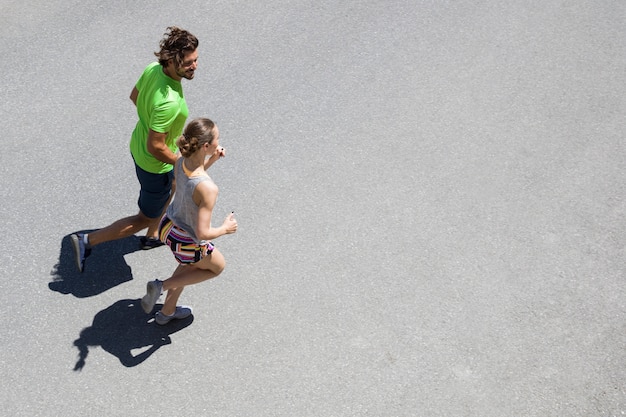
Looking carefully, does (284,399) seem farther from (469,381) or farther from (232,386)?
(469,381)

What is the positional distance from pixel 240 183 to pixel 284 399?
2.12 m

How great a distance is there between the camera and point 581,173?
22.9ft

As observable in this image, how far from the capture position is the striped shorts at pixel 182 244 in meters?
5.02

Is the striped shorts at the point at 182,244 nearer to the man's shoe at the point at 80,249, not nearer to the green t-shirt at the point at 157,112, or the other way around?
the green t-shirt at the point at 157,112

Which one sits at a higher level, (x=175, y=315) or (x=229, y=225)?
(x=229, y=225)

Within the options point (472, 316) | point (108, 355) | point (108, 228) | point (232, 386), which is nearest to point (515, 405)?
point (472, 316)

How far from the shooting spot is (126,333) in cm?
547

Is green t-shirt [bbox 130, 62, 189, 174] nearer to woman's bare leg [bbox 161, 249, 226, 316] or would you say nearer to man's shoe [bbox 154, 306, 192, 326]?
woman's bare leg [bbox 161, 249, 226, 316]

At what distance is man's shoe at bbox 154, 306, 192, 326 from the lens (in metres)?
5.50

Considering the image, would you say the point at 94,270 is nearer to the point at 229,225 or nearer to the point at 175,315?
the point at 175,315

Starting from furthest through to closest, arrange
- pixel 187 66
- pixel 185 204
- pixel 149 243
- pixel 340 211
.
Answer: pixel 340 211
pixel 149 243
pixel 187 66
pixel 185 204

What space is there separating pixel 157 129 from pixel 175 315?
4.48 feet

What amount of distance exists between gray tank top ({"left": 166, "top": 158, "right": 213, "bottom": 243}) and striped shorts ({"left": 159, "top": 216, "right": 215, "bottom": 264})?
5cm

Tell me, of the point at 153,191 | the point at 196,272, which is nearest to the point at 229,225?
the point at 196,272
